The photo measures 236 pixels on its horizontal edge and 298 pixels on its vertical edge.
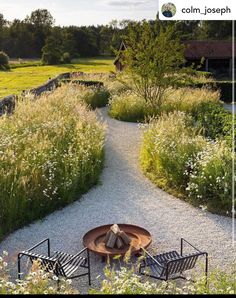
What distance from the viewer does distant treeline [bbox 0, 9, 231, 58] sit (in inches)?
1694

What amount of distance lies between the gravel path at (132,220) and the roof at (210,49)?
25.8 m

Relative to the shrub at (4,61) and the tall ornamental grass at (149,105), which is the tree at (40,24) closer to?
the shrub at (4,61)

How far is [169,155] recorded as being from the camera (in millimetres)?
9102

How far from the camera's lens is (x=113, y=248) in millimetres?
6277

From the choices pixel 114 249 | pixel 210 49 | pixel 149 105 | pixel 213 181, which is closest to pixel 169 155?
pixel 213 181

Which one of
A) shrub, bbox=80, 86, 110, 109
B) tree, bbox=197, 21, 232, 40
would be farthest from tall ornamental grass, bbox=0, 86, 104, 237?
tree, bbox=197, 21, 232, 40

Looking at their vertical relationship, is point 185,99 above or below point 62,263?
above

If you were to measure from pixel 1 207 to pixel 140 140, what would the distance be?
666 cm

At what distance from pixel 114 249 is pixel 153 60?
11.6 meters

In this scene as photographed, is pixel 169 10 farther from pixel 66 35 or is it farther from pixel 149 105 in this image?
pixel 66 35

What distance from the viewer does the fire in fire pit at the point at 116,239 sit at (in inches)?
248

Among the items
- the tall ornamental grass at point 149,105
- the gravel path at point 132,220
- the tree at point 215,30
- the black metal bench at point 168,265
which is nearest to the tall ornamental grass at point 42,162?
the gravel path at point 132,220

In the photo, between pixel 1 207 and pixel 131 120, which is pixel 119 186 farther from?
pixel 131 120

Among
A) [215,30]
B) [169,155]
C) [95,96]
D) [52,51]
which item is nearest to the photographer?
[169,155]
